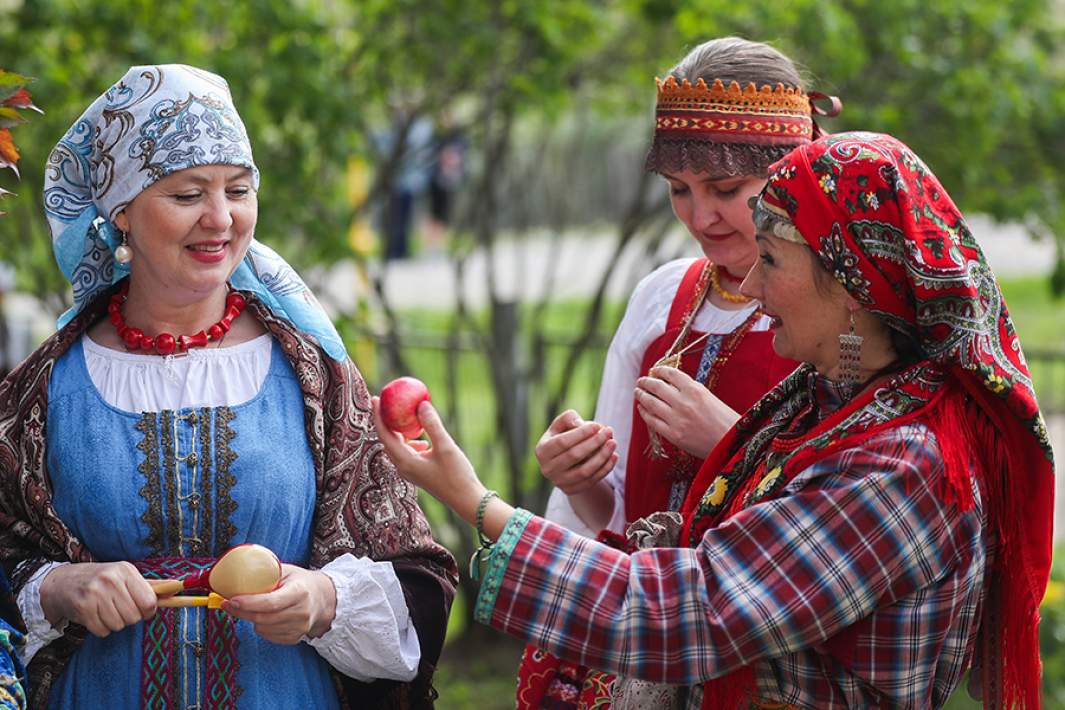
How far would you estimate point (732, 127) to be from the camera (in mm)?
2775

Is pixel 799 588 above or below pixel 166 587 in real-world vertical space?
above

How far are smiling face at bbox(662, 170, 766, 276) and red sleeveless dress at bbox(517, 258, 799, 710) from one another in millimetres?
134

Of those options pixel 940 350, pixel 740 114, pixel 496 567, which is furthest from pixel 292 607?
pixel 740 114

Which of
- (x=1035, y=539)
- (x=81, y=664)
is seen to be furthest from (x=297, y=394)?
(x=1035, y=539)

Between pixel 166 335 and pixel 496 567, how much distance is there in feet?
3.02

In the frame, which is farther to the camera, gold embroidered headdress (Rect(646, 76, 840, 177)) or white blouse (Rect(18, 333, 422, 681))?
gold embroidered headdress (Rect(646, 76, 840, 177))

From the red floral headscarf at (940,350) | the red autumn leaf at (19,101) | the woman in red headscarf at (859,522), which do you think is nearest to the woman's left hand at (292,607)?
the woman in red headscarf at (859,522)

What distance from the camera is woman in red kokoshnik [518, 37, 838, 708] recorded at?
271cm

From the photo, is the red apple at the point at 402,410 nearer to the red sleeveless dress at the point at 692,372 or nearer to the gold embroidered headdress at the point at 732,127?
the red sleeveless dress at the point at 692,372

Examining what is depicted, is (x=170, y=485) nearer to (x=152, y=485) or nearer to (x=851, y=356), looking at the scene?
(x=152, y=485)

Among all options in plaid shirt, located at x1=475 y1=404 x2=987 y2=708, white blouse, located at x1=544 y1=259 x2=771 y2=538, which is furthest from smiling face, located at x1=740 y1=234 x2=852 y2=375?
white blouse, located at x1=544 y1=259 x2=771 y2=538

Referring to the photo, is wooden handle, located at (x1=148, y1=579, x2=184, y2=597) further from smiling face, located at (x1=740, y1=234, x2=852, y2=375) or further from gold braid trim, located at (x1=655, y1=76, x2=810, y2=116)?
gold braid trim, located at (x1=655, y1=76, x2=810, y2=116)

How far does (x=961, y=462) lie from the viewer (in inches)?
83.7

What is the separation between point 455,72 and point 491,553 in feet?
13.6
